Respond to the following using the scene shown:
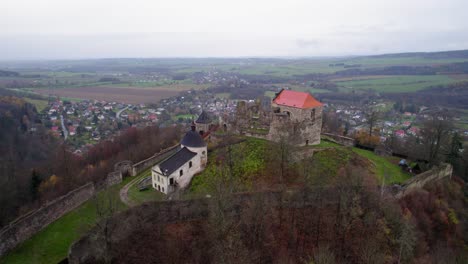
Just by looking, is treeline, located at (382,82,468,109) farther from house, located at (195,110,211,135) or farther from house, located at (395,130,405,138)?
house, located at (195,110,211,135)

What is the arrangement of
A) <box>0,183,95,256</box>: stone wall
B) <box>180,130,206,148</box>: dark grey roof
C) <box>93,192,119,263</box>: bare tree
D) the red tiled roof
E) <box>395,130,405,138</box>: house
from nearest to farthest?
<box>93,192,119,263</box>: bare tree < <box>0,183,95,256</box>: stone wall < <box>180,130,206,148</box>: dark grey roof < the red tiled roof < <box>395,130,405,138</box>: house

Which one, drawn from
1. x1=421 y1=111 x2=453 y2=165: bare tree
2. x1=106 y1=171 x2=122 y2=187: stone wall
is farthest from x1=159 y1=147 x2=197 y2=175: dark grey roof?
x1=421 y1=111 x2=453 y2=165: bare tree

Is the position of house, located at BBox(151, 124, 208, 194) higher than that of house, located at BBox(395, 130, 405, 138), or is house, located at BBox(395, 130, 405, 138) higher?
house, located at BBox(151, 124, 208, 194)

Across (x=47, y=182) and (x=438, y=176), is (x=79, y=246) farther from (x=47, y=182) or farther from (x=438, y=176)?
(x=438, y=176)

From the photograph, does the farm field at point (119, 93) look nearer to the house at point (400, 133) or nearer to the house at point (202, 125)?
the house at point (202, 125)

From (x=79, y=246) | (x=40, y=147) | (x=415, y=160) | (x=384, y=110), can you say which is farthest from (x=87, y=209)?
(x=384, y=110)

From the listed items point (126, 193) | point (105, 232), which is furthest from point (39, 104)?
point (105, 232)
